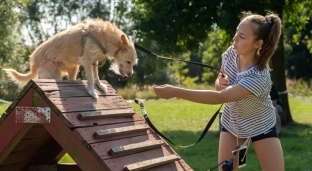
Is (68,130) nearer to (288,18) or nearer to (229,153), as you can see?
(229,153)

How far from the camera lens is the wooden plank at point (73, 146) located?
422 centimetres

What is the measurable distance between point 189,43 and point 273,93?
3333 mm

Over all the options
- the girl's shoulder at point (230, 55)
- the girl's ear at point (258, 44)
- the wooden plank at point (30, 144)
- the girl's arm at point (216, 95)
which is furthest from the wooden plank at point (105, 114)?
the girl's ear at point (258, 44)

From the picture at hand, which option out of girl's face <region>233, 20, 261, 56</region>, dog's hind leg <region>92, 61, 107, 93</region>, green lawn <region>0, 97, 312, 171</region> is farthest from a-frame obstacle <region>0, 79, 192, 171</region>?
green lawn <region>0, 97, 312, 171</region>

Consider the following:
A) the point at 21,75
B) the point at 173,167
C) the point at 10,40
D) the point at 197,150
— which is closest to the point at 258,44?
the point at 173,167

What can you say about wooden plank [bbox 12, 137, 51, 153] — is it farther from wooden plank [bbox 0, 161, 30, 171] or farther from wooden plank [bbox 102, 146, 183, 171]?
wooden plank [bbox 102, 146, 183, 171]

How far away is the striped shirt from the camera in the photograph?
150 inches

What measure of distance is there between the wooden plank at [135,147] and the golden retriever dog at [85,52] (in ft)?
2.43

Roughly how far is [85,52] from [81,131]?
3.61 ft

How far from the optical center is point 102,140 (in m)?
4.40

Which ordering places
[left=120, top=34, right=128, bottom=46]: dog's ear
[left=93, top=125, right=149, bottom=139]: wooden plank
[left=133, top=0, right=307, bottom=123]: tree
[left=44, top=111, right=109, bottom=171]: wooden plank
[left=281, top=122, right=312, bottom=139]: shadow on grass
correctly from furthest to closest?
[left=133, top=0, right=307, bottom=123]: tree → [left=281, top=122, right=312, bottom=139]: shadow on grass → [left=120, top=34, right=128, bottom=46]: dog's ear → [left=93, top=125, right=149, bottom=139]: wooden plank → [left=44, top=111, right=109, bottom=171]: wooden plank

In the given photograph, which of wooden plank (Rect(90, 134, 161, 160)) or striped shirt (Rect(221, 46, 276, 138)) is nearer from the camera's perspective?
striped shirt (Rect(221, 46, 276, 138))

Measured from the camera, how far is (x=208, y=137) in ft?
35.7

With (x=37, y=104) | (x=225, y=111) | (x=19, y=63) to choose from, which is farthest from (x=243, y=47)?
(x=19, y=63)
